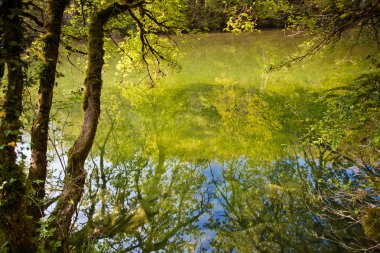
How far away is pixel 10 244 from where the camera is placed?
290 centimetres

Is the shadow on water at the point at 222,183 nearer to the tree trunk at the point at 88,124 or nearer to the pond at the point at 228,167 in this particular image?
the pond at the point at 228,167

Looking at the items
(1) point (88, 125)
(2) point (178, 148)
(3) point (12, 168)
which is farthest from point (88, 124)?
(2) point (178, 148)

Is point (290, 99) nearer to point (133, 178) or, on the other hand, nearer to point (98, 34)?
point (133, 178)

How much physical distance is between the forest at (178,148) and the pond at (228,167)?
0.16 ft

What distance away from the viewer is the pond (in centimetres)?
628

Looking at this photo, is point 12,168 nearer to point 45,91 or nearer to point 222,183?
point 45,91

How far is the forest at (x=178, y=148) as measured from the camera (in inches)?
171

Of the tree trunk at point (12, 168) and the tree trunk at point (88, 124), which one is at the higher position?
the tree trunk at point (88, 124)

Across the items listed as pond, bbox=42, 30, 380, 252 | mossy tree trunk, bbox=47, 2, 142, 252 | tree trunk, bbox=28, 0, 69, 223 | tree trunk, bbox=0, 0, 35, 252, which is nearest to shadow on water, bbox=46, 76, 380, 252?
pond, bbox=42, 30, 380, 252

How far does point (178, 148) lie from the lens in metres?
11.1

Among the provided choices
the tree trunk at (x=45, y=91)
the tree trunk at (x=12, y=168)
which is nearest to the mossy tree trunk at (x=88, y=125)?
the tree trunk at (x=45, y=91)

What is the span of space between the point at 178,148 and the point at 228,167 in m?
2.14

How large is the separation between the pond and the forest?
0.05 meters

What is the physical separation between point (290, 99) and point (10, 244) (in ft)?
44.3
